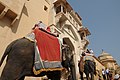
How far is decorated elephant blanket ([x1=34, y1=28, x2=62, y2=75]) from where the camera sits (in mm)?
3920

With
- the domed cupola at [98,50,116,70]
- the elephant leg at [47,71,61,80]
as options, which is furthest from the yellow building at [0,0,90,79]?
the domed cupola at [98,50,116,70]

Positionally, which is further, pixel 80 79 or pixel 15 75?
pixel 80 79

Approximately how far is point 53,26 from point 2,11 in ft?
17.1

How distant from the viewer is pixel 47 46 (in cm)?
436

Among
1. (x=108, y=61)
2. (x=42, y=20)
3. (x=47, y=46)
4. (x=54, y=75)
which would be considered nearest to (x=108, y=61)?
(x=108, y=61)

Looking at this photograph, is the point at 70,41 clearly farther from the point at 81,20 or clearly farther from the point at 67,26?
the point at 81,20

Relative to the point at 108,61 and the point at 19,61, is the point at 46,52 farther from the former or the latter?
the point at 108,61

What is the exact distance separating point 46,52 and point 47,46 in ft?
0.53

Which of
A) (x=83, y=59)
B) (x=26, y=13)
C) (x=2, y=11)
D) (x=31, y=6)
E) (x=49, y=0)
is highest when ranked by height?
(x=49, y=0)

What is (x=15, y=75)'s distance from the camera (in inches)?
139

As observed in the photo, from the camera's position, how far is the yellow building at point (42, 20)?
29.0 feet

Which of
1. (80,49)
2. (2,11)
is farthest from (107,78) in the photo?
(2,11)

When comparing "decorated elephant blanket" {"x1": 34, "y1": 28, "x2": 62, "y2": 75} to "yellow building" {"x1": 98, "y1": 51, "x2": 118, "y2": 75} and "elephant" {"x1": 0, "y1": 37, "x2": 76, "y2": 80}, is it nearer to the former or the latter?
"elephant" {"x1": 0, "y1": 37, "x2": 76, "y2": 80}

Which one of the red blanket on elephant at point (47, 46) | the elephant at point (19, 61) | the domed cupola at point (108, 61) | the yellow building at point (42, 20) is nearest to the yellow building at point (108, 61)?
the domed cupola at point (108, 61)
